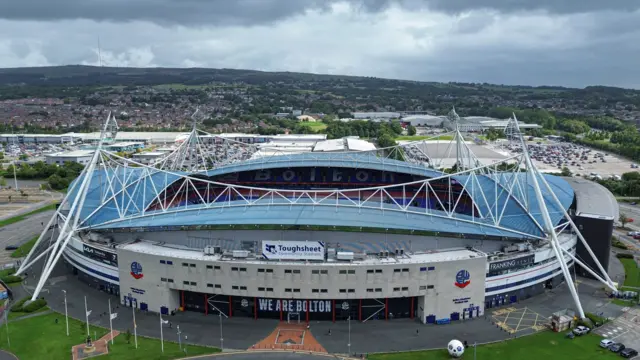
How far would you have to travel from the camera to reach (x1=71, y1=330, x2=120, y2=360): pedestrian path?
50.8m

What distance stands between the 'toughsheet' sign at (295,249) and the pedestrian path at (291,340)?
328 inches

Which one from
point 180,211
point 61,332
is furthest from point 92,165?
point 61,332

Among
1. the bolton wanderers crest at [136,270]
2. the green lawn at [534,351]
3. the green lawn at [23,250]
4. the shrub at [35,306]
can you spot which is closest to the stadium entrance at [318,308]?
the green lawn at [534,351]

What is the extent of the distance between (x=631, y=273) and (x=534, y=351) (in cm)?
3470

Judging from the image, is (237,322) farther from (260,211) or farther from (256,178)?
(256,178)

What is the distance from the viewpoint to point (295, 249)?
59406 millimetres

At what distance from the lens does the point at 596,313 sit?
60750 mm

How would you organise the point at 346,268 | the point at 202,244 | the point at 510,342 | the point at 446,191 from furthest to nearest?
the point at 446,191, the point at 202,244, the point at 346,268, the point at 510,342

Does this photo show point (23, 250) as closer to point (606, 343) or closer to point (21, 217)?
point (21, 217)

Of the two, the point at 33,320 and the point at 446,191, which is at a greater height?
the point at 446,191

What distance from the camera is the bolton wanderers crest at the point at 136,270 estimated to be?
61.3m

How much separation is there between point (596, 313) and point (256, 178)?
68932 mm

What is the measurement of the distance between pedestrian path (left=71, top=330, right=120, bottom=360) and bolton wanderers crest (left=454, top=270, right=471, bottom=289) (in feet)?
136

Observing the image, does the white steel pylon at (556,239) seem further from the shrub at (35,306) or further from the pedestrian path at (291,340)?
the shrub at (35,306)
